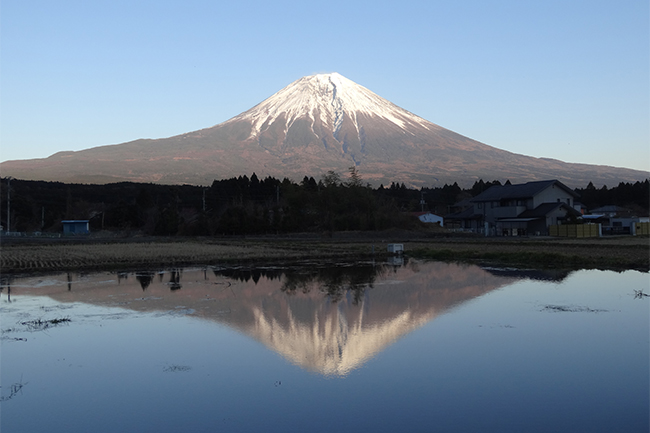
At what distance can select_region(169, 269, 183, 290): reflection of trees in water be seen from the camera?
14.9 metres

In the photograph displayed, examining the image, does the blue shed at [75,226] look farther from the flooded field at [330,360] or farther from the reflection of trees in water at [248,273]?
the flooded field at [330,360]

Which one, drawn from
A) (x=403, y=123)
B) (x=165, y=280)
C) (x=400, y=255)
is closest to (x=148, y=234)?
(x=400, y=255)

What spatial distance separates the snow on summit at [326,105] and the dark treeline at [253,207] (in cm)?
2660

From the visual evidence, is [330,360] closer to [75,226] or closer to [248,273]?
[248,273]

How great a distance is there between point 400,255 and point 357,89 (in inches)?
4037

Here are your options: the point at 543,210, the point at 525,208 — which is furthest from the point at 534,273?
the point at 525,208

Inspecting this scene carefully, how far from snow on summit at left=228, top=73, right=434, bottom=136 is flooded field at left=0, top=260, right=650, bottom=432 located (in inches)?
3985

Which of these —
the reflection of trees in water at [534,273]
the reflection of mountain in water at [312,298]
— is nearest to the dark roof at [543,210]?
the reflection of mountain in water at [312,298]

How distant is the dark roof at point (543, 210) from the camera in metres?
39.5

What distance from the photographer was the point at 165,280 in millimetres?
16375

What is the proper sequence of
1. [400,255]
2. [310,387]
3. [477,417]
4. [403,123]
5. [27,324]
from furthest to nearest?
[403,123] → [400,255] → [27,324] → [310,387] → [477,417]

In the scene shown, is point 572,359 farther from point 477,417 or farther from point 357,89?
point 357,89

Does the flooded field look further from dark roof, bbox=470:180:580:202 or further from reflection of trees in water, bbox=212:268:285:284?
dark roof, bbox=470:180:580:202

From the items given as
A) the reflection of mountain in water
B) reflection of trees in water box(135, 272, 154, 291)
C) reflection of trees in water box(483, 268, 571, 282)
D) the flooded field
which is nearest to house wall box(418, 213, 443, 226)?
the reflection of mountain in water
